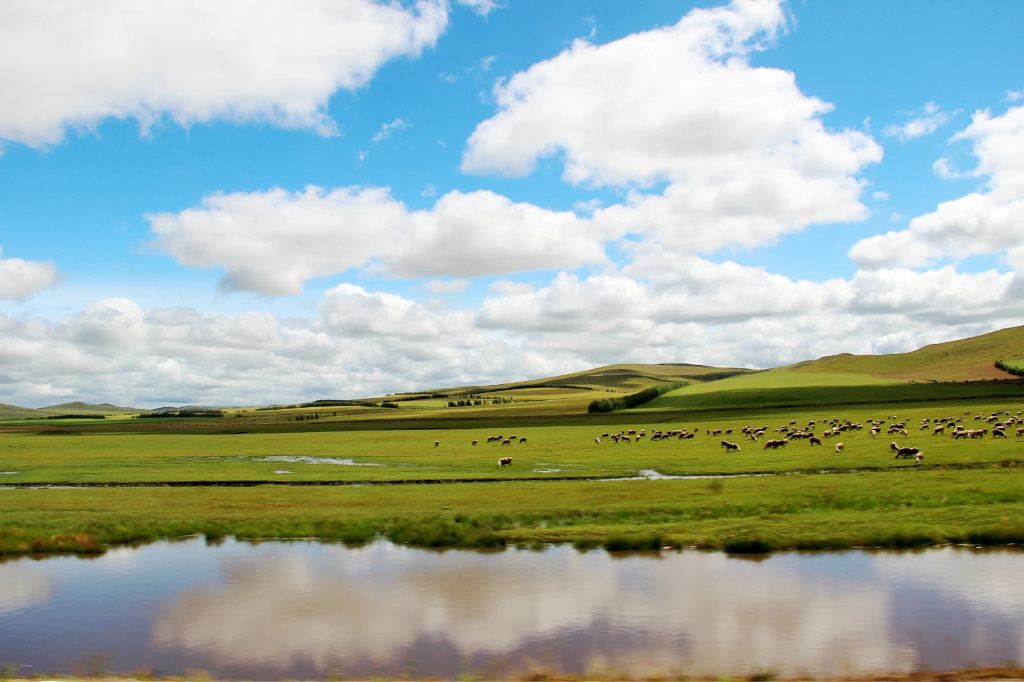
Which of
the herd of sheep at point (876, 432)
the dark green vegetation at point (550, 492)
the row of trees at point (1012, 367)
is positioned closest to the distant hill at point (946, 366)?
the row of trees at point (1012, 367)

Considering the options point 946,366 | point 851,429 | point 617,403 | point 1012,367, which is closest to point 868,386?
point 1012,367

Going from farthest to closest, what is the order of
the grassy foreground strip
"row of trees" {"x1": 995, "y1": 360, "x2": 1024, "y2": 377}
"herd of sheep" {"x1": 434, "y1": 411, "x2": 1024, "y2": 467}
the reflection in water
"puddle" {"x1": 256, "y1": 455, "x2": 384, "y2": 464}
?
"row of trees" {"x1": 995, "y1": 360, "x2": 1024, "y2": 377}, "puddle" {"x1": 256, "y1": 455, "x2": 384, "y2": 464}, "herd of sheep" {"x1": 434, "y1": 411, "x2": 1024, "y2": 467}, the grassy foreground strip, the reflection in water

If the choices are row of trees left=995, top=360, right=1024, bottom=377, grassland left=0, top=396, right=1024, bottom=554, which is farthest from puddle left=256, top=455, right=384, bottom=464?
row of trees left=995, top=360, right=1024, bottom=377

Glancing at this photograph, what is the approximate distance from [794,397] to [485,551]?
11314cm

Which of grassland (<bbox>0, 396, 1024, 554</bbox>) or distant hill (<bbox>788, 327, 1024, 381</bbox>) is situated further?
distant hill (<bbox>788, 327, 1024, 381</bbox>)

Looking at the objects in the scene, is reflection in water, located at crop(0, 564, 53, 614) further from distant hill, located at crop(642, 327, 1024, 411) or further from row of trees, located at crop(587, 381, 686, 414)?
row of trees, located at crop(587, 381, 686, 414)

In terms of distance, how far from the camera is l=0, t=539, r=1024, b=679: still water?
13898 mm

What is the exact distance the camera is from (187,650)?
15.3 meters

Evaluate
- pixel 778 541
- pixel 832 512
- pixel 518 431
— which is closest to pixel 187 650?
pixel 778 541

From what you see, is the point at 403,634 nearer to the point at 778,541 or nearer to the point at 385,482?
the point at 778,541

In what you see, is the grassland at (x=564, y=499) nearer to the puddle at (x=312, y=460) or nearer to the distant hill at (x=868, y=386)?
the puddle at (x=312, y=460)

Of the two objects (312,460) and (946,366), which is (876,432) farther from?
(946,366)

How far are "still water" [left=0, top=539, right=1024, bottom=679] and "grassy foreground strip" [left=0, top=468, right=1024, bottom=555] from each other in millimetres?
1909

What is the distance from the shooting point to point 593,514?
3034cm
